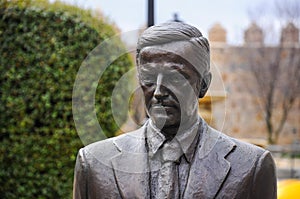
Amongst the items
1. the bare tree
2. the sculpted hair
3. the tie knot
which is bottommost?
the bare tree

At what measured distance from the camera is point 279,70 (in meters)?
21.0

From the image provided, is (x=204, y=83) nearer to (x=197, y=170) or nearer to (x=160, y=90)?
(x=160, y=90)

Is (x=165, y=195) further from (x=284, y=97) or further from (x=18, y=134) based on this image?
(x=284, y=97)

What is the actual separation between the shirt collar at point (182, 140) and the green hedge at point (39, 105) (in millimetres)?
3698

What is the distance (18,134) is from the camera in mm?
5883

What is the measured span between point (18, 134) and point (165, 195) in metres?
4.07

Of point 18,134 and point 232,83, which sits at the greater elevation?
point 18,134

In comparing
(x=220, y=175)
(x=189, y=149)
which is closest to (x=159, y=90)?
(x=189, y=149)

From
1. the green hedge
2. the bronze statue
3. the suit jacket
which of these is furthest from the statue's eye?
the green hedge

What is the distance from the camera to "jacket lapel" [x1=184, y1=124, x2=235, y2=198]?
210 cm

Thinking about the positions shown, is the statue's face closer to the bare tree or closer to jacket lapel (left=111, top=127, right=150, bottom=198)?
jacket lapel (left=111, top=127, right=150, bottom=198)

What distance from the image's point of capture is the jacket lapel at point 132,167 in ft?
6.95

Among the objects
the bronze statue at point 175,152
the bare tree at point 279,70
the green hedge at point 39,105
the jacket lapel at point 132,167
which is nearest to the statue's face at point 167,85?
the bronze statue at point 175,152

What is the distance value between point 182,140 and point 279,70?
19507 mm
